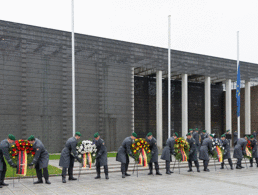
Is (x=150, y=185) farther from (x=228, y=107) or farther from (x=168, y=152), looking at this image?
(x=228, y=107)

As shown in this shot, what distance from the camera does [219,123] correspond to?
129ft

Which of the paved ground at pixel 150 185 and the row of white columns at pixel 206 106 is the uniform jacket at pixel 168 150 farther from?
the row of white columns at pixel 206 106

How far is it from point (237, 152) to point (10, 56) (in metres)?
17.0

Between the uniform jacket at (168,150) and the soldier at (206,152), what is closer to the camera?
the uniform jacket at (168,150)

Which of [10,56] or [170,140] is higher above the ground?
[10,56]

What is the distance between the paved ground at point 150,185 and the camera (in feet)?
31.7

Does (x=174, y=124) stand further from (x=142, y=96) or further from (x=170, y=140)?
(x=170, y=140)

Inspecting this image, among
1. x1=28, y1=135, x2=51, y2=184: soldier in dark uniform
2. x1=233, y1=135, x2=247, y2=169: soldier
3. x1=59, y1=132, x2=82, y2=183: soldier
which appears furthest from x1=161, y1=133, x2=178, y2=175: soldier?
x1=28, y1=135, x2=51, y2=184: soldier in dark uniform

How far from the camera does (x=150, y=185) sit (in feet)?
35.3

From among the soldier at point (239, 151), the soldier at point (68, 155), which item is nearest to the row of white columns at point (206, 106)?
the soldier at point (239, 151)

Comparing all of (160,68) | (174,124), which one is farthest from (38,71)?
(174,124)

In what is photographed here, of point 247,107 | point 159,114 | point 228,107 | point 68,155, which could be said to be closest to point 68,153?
point 68,155

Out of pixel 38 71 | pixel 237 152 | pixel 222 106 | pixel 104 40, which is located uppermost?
pixel 104 40

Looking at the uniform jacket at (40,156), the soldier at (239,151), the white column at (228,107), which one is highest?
the white column at (228,107)
